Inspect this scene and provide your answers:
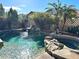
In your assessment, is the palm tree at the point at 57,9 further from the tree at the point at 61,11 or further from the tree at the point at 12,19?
the tree at the point at 12,19

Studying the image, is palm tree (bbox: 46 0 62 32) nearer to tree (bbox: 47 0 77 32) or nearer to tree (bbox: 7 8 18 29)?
tree (bbox: 47 0 77 32)

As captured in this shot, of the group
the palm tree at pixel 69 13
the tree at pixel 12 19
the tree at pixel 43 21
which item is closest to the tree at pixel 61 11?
the palm tree at pixel 69 13

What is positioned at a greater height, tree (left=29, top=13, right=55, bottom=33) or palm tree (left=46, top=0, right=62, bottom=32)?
palm tree (left=46, top=0, right=62, bottom=32)

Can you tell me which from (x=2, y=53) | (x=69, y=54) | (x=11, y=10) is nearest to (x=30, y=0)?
(x=11, y=10)

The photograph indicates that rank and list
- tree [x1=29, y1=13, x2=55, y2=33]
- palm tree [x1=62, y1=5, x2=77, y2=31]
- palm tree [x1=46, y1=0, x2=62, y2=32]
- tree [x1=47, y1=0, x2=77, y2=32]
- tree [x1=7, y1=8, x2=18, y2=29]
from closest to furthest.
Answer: palm tree [x1=62, y1=5, x2=77, y2=31] < tree [x1=47, y1=0, x2=77, y2=32] < palm tree [x1=46, y1=0, x2=62, y2=32] < tree [x1=29, y1=13, x2=55, y2=33] < tree [x1=7, y1=8, x2=18, y2=29]

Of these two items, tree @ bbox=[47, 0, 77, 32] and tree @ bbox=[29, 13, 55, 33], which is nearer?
tree @ bbox=[47, 0, 77, 32]

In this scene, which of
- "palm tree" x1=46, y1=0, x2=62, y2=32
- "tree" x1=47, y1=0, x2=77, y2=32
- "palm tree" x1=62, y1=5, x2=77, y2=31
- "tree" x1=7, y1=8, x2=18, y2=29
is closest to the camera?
"palm tree" x1=62, y1=5, x2=77, y2=31

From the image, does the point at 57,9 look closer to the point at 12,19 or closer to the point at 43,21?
the point at 43,21

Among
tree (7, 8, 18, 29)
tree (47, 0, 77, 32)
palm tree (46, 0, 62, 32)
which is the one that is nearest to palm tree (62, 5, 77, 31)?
tree (47, 0, 77, 32)

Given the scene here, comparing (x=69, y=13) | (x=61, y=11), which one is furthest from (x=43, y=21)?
(x=69, y=13)

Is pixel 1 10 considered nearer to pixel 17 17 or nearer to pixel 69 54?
pixel 17 17

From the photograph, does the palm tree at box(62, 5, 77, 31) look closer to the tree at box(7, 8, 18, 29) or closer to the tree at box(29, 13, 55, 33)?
the tree at box(29, 13, 55, 33)

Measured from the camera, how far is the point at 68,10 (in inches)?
950

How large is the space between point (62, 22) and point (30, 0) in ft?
41.2
